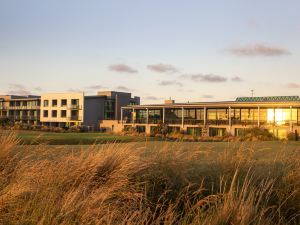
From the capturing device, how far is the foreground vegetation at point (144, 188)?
5162 mm

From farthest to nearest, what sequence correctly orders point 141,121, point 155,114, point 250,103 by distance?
point 155,114, point 141,121, point 250,103

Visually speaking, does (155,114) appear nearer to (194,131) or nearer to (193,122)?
(193,122)

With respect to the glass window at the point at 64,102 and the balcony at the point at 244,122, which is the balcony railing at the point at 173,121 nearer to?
the balcony at the point at 244,122

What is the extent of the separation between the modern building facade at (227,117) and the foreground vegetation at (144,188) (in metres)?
38.8

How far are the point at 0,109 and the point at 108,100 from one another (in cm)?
2799

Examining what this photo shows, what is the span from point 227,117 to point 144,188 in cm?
4765

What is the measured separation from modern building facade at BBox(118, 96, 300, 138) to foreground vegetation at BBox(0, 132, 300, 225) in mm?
38781

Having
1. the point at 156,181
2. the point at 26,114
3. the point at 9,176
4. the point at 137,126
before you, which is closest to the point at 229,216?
the point at 156,181

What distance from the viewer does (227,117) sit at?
54.0 metres

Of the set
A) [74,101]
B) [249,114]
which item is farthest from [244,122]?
[74,101]

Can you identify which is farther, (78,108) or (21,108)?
(21,108)

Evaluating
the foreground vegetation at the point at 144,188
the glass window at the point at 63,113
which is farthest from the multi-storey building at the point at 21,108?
the foreground vegetation at the point at 144,188

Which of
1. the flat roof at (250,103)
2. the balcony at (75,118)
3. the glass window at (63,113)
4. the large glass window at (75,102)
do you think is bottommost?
the balcony at (75,118)

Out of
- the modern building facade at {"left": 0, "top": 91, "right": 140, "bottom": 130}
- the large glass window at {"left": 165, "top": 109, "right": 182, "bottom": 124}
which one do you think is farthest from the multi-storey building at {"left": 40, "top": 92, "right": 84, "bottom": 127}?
the large glass window at {"left": 165, "top": 109, "right": 182, "bottom": 124}
